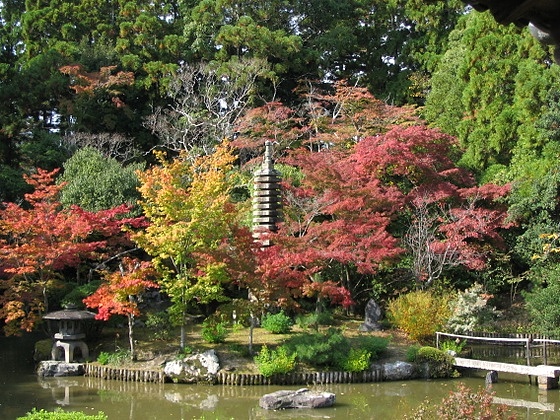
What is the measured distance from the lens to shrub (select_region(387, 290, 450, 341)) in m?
14.3

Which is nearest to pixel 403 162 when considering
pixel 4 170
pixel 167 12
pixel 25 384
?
pixel 25 384

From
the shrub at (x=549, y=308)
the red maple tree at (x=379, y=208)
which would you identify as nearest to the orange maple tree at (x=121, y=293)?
the red maple tree at (x=379, y=208)

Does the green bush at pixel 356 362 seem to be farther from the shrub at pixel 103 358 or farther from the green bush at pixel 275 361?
the shrub at pixel 103 358

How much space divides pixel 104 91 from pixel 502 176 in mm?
14392

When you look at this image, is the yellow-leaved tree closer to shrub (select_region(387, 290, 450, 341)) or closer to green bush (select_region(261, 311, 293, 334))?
green bush (select_region(261, 311, 293, 334))

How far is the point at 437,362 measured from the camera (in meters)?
13.0

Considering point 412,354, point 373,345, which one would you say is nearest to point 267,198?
point 373,345

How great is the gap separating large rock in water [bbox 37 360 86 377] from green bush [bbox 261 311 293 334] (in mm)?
3988

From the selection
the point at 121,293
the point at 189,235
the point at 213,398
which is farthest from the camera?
the point at 189,235

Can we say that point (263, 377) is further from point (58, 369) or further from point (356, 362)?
point (58, 369)

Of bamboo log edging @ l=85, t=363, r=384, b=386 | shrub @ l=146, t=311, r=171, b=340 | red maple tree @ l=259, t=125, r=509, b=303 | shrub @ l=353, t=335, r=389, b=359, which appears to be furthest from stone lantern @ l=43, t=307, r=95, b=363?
shrub @ l=353, t=335, r=389, b=359

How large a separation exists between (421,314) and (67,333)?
7.32 m

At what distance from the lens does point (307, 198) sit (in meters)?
17.1

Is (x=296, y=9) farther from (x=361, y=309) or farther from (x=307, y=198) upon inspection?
(x=361, y=309)
